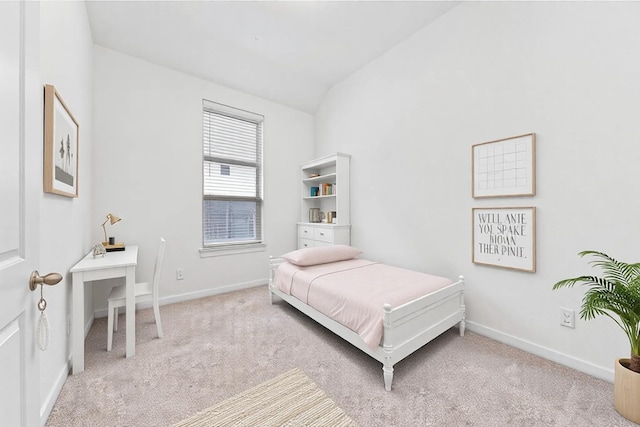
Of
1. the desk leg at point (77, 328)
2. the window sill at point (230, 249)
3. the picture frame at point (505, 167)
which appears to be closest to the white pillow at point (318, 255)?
the window sill at point (230, 249)

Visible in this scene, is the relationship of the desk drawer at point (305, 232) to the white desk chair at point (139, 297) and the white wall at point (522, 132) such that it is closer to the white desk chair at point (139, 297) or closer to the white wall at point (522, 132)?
the white wall at point (522, 132)

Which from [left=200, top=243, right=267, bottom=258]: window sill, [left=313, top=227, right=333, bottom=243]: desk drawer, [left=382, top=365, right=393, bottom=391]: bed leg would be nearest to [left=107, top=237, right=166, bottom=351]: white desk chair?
[left=200, top=243, right=267, bottom=258]: window sill

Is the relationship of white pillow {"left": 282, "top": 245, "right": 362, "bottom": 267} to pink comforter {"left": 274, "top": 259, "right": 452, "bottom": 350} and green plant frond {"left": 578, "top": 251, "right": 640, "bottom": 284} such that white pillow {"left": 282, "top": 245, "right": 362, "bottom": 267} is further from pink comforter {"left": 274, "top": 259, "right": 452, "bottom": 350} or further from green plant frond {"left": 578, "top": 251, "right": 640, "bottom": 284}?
green plant frond {"left": 578, "top": 251, "right": 640, "bottom": 284}

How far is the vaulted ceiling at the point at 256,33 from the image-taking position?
→ 8.27ft

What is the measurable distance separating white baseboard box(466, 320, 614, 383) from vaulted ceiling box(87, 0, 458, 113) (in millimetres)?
3077

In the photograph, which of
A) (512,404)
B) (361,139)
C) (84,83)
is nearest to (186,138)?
(84,83)

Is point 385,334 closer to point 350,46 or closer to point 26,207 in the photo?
point 26,207

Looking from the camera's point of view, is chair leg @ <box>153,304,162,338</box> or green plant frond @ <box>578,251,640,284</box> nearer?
green plant frond @ <box>578,251,640,284</box>

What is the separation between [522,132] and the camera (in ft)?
6.93

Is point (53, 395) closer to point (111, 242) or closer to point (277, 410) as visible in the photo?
point (277, 410)

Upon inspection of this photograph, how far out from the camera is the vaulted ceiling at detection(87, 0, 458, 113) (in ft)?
8.27

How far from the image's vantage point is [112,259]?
210cm

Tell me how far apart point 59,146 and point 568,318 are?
3.66m

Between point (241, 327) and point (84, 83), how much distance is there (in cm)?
263
